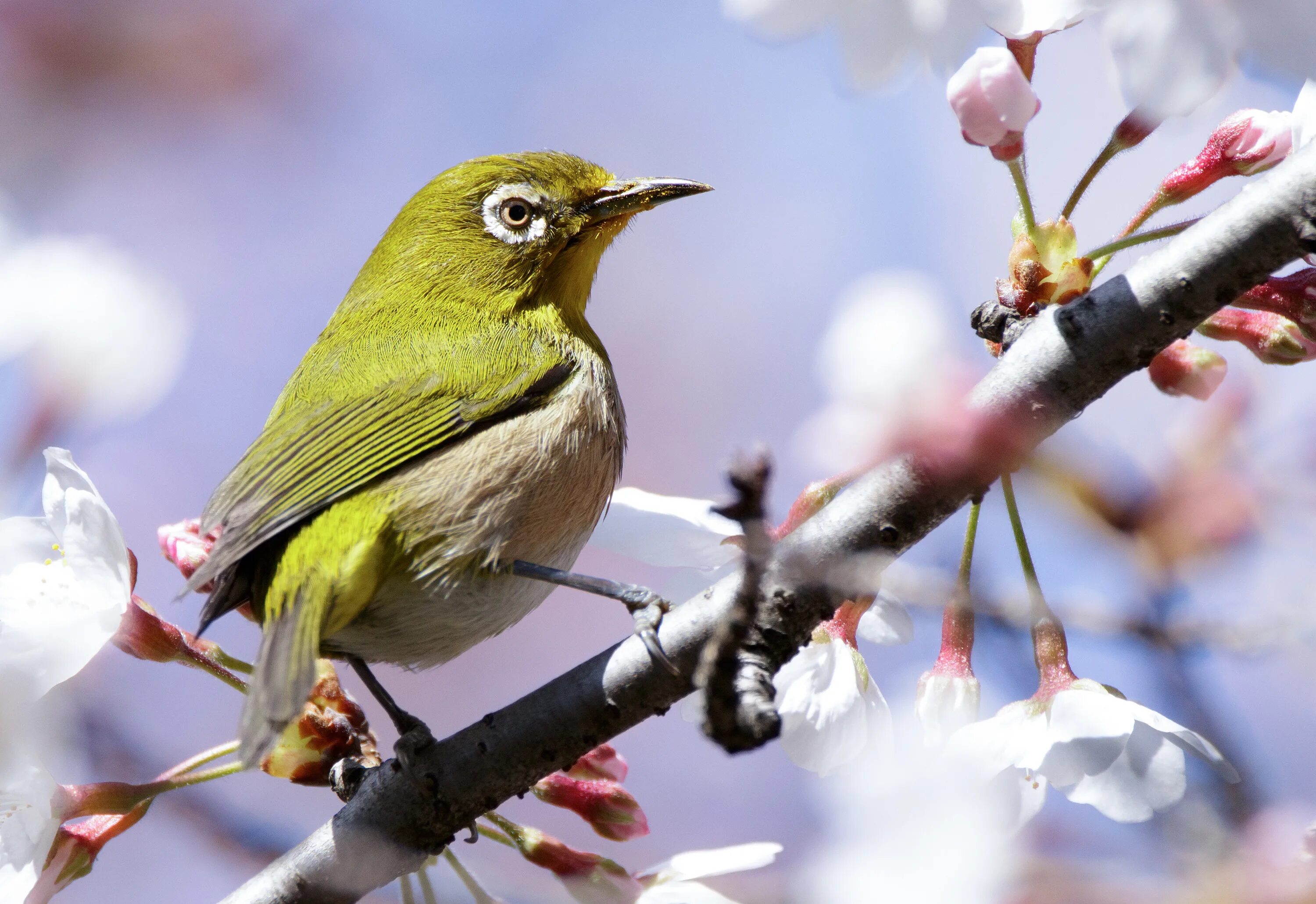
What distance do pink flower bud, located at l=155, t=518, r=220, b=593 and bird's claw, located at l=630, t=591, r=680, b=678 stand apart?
38.8 inches

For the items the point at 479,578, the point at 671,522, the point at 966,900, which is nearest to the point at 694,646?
the point at 671,522

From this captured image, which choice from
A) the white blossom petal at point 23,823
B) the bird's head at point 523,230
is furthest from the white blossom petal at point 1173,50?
the white blossom petal at point 23,823

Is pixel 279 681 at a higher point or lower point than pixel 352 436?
lower

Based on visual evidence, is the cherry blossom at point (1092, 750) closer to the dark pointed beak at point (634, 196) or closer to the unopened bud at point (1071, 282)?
the unopened bud at point (1071, 282)

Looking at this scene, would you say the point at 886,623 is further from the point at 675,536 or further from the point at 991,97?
the point at 991,97

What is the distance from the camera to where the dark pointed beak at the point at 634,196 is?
3041 mm

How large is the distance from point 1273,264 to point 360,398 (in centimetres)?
192

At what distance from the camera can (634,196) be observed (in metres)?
3.12

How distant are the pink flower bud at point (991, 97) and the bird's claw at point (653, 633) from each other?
899 mm

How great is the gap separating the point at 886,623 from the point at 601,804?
673mm

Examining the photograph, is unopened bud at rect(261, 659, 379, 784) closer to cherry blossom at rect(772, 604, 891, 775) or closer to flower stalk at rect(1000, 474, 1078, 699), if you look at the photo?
cherry blossom at rect(772, 604, 891, 775)

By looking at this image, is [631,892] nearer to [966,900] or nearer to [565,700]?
[565,700]

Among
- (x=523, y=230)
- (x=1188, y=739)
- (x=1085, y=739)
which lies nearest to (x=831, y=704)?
(x=1085, y=739)

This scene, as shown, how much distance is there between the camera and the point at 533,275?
10.3 feet
